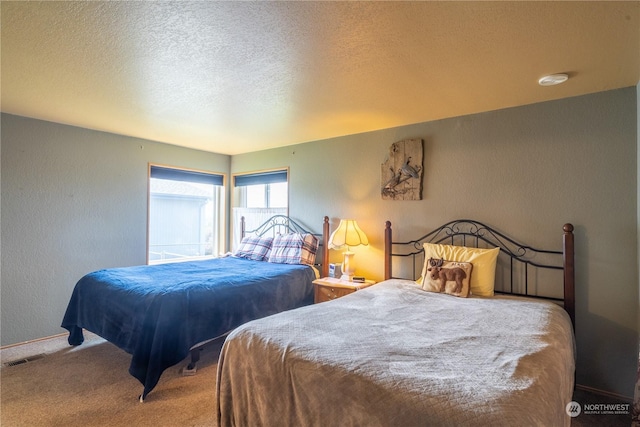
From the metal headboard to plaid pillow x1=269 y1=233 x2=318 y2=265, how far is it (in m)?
0.11

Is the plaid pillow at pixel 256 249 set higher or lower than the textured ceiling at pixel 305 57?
lower

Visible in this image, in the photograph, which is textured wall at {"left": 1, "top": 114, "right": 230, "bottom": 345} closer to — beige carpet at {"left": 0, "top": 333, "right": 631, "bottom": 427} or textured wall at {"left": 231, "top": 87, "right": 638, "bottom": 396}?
beige carpet at {"left": 0, "top": 333, "right": 631, "bottom": 427}

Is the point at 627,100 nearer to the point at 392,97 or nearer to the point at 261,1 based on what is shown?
the point at 392,97

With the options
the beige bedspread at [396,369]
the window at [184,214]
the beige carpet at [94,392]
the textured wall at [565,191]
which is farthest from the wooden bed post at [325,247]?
the window at [184,214]

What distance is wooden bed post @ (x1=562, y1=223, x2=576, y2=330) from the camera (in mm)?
2404

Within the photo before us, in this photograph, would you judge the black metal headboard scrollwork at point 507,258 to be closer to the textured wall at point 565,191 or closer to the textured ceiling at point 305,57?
the textured wall at point 565,191

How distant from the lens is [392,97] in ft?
8.59

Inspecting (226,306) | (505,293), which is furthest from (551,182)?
(226,306)

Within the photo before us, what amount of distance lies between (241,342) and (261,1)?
65.4 inches

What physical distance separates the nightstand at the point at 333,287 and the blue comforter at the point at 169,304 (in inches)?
6.5

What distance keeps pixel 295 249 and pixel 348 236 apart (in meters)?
0.76

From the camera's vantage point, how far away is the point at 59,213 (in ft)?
11.3

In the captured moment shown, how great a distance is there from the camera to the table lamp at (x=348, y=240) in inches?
135

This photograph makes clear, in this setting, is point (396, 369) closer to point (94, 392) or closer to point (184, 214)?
point (94, 392)
